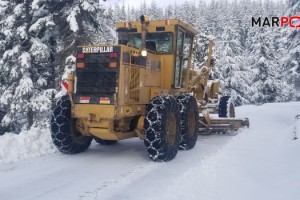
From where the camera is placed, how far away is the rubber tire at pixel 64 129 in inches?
374

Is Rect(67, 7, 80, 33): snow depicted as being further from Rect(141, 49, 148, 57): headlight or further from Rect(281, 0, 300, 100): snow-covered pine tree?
Rect(281, 0, 300, 100): snow-covered pine tree

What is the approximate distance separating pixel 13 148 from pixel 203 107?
7097mm

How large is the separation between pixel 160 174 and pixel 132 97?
208 cm

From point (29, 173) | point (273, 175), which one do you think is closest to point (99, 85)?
point (29, 173)

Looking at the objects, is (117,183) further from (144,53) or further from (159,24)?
(159,24)

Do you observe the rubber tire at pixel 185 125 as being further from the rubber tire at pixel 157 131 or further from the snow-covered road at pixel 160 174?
the rubber tire at pixel 157 131

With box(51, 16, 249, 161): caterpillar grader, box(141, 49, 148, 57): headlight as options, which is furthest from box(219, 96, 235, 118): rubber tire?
box(141, 49, 148, 57): headlight

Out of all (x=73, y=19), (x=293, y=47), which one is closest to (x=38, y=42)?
(x=73, y=19)

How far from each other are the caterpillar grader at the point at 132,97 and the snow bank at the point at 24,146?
1.85 ft

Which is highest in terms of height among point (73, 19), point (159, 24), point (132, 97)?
point (73, 19)

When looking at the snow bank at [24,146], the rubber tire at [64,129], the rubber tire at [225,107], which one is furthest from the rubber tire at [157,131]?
the rubber tire at [225,107]

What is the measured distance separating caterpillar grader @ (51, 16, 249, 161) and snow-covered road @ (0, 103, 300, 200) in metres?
0.49

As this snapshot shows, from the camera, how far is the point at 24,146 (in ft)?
31.2

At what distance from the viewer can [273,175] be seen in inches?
324
